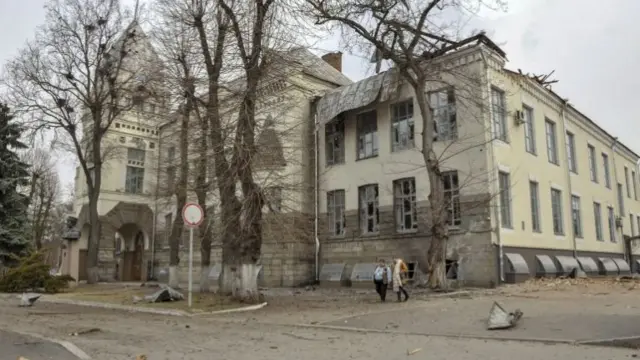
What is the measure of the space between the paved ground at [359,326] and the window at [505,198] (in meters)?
5.60

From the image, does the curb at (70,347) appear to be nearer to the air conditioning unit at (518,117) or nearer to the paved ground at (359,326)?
the paved ground at (359,326)

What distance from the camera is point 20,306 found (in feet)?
61.9

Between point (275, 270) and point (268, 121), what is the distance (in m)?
12.2

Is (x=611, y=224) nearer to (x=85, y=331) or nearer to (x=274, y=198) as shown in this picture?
(x=274, y=198)

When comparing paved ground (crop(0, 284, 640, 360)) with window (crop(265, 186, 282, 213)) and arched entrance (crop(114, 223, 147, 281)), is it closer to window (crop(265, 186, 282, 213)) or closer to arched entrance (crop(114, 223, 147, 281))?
window (crop(265, 186, 282, 213))

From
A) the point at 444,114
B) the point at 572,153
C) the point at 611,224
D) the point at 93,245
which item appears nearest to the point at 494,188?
the point at 444,114

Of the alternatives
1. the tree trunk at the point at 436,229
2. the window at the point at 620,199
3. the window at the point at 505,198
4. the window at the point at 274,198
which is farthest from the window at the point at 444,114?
the window at the point at 620,199

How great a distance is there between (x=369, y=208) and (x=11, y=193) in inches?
858

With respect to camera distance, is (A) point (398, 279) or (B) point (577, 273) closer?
(A) point (398, 279)

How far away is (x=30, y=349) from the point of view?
9070 mm

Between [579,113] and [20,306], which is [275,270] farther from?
[579,113]

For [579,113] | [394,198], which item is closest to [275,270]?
[394,198]

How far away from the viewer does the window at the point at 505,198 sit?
77.0ft

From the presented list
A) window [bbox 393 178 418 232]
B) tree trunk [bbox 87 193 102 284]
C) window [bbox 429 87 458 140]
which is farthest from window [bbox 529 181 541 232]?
tree trunk [bbox 87 193 102 284]
